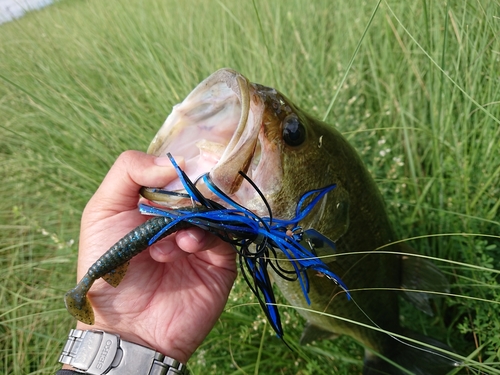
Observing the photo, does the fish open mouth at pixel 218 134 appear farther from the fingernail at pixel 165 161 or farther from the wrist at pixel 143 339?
the wrist at pixel 143 339

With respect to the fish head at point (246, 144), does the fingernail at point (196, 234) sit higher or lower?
lower

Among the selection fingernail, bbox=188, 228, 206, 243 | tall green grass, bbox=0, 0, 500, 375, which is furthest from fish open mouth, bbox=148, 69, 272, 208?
tall green grass, bbox=0, 0, 500, 375

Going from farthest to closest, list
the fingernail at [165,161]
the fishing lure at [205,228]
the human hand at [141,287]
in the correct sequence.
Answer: the human hand at [141,287] < the fingernail at [165,161] < the fishing lure at [205,228]

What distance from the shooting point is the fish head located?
1.07m

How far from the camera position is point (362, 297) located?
1.64 metres

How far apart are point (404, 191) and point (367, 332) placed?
878mm

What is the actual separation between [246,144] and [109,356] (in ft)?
2.70

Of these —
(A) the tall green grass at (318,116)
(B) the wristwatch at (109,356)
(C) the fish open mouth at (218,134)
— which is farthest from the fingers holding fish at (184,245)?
(A) the tall green grass at (318,116)

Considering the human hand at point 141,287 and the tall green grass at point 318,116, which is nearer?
the human hand at point 141,287

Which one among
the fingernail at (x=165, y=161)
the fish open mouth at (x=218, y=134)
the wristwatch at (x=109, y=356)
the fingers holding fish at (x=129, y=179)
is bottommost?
the wristwatch at (x=109, y=356)

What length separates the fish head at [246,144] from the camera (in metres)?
1.07

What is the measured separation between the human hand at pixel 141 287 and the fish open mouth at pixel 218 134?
15cm

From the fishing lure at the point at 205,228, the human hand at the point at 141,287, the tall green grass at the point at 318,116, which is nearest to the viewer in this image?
the fishing lure at the point at 205,228

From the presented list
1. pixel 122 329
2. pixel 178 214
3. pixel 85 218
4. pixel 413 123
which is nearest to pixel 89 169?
pixel 85 218
